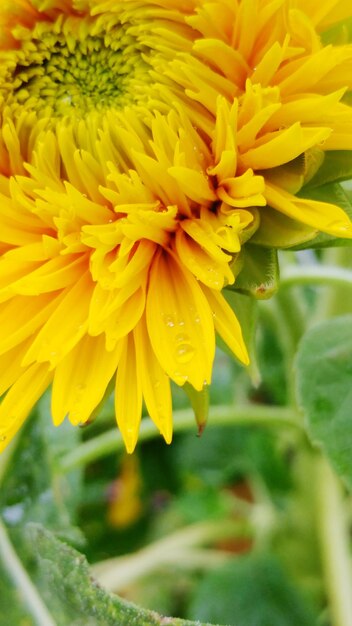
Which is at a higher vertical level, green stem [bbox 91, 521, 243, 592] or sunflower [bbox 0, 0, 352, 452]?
sunflower [bbox 0, 0, 352, 452]

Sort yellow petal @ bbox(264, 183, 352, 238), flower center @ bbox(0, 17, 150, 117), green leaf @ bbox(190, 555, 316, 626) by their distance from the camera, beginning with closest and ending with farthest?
yellow petal @ bbox(264, 183, 352, 238) → flower center @ bbox(0, 17, 150, 117) → green leaf @ bbox(190, 555, 316, 626)

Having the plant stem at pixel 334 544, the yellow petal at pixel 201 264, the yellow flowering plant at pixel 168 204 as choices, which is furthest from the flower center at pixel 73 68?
the plant stem at pixel 334 544

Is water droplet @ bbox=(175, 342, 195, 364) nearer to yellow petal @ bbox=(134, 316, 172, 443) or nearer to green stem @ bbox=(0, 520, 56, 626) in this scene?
yellow petal @ bbox=(134, 316, 172, 443)

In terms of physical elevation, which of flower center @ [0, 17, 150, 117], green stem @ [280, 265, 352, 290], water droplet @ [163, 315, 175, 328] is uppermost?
flower center @ [0, 17, 150, 117]

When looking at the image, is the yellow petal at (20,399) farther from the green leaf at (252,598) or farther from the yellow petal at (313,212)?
the green leaf at (252,598)

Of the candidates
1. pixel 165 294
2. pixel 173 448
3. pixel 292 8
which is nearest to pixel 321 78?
pixel 292 8

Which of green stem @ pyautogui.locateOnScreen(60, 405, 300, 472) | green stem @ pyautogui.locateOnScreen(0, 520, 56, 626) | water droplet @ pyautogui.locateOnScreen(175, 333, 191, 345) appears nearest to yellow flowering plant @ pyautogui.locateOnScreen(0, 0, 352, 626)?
water droplet @ pyautogui.locateOnScreen(175, 333, 191, 345)

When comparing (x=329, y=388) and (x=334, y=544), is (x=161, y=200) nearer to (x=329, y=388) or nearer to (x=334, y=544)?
(x=329, y=388)
